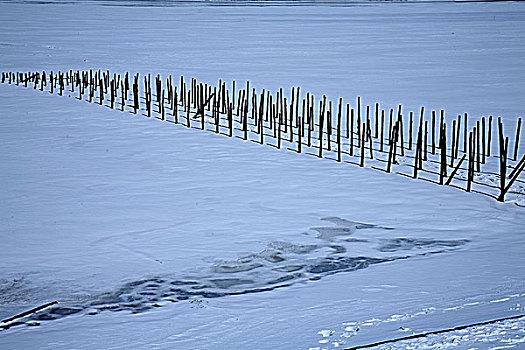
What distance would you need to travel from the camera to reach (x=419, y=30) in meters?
24.7

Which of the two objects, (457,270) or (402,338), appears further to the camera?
(457,270)

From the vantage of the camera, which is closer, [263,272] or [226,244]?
[263,272]

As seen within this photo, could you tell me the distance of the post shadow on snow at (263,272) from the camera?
3.59 metres

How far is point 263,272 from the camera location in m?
4.04

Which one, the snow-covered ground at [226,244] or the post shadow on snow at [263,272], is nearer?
the snow-covered ground at [226,244]

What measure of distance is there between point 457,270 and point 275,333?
3.96 feet

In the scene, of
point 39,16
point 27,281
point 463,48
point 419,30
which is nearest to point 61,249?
point 27,281

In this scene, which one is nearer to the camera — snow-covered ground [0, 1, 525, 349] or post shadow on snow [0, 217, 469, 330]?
snow-covered ground [0, 1, 525, 349]

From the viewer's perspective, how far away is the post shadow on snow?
359 centimetres

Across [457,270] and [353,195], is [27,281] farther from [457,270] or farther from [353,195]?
[353,195]

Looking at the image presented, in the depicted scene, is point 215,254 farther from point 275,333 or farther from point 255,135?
point 255,135

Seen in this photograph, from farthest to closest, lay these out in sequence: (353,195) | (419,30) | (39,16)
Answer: (39,16) → (419,30) → (353,195)

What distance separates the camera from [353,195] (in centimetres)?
562

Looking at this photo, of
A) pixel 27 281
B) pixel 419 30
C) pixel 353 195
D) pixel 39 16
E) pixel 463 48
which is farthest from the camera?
pixel 39 16
